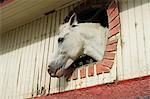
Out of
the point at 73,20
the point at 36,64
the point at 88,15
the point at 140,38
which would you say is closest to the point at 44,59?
the point at 36,64

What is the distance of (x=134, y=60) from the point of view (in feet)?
16.8

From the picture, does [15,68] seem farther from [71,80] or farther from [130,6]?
[130,6]

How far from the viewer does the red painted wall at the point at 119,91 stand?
15.2ft

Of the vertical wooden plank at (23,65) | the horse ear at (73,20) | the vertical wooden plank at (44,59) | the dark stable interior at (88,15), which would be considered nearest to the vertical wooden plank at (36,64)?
the vertical wooden plank at (44,59)

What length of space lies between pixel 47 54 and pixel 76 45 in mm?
947

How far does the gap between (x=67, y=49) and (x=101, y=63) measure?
2.09 feet

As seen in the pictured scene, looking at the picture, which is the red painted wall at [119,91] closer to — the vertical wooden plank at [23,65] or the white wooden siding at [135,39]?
the white wooden siding at [135,39]

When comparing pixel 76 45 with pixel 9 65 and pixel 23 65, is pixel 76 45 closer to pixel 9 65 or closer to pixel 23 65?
pixel 23 65

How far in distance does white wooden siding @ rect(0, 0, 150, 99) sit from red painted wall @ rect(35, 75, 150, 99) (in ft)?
0.70

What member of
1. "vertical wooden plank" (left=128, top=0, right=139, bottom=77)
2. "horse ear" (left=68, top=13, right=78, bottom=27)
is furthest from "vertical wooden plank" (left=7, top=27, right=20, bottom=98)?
"vertical wooden plank" (left=128, top=0, right=139, bottom=77)

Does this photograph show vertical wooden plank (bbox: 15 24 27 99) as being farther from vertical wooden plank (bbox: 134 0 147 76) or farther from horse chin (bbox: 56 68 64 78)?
vertical wooden plank (bbox: 134 0 147 76)

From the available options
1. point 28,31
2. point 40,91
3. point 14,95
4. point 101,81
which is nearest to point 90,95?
point 101,81

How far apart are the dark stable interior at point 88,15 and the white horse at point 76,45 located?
0.40ft

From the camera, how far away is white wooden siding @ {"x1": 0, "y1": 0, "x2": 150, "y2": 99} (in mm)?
5164
